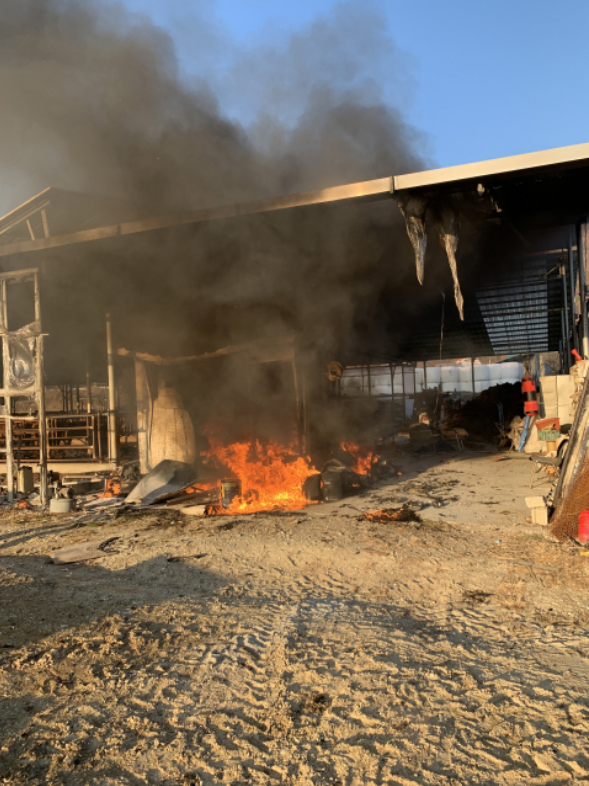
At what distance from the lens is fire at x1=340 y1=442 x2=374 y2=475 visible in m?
9.75

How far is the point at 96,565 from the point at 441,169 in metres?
6.03

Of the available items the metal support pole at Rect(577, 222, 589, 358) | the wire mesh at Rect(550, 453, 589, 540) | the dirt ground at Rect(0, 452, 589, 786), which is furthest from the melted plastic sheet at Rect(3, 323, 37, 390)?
the metal support pole at Rect(577, 222, 589, 358)

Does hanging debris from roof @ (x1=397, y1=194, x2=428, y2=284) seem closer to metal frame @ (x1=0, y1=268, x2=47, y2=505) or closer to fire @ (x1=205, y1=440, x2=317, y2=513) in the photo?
fire @ (x1=205, y1=440, x2=317, y2=513)

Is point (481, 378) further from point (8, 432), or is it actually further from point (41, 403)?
point (8, 432)

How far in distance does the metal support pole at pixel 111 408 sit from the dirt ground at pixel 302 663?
14.4ft

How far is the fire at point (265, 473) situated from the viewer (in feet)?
26.8

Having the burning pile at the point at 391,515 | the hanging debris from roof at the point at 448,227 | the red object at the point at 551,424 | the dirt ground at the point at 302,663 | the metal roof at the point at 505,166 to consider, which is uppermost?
the metal roof at the point at 505,166

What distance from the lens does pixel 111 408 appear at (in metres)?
9.74

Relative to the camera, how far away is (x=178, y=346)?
9781 millimetres

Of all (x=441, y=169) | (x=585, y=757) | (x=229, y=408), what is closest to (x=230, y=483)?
(x=229, y=408)

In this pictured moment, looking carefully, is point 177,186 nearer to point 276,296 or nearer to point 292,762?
point 276,296

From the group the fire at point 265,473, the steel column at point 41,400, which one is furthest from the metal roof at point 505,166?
the steel column at point 41,400

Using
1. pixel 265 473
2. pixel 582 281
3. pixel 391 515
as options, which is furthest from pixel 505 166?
pixel 265 473

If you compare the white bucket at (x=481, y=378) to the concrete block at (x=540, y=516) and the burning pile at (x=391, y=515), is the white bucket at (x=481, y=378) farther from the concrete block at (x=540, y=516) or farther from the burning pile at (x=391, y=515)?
the concrete block at (x=540, y=516)
